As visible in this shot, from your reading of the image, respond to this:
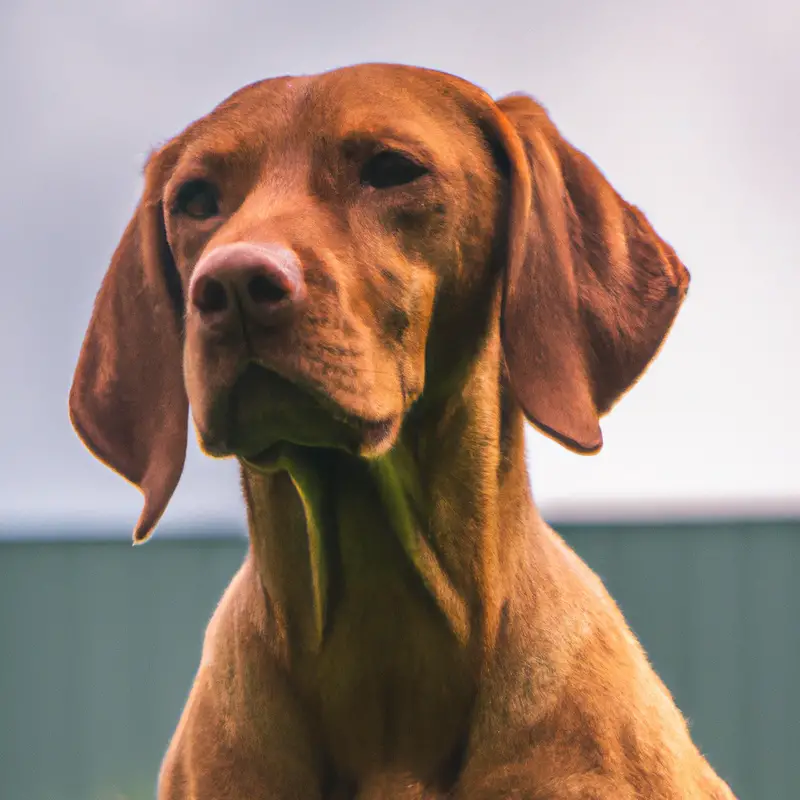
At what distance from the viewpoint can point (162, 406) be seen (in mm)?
1908

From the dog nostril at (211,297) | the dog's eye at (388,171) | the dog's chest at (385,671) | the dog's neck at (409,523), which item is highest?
the dog's eye at (388,171)

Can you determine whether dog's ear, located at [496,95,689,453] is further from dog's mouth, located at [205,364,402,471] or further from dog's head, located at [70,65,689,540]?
dog's mouth, located at [205,364,402,471]

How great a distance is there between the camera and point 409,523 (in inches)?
69.4

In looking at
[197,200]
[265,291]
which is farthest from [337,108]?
[265,291]

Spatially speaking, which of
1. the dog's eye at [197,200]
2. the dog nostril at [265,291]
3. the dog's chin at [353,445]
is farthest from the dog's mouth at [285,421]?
the dog's eye at [197,200]

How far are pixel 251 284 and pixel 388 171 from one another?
39 centimetres

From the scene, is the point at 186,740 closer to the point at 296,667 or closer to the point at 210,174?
the point at 296,667

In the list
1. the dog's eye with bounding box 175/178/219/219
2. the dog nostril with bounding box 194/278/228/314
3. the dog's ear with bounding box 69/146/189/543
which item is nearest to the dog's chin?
the dog nostril with bounding box 194/278/228/314

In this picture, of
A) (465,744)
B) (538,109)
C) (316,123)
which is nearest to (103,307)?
(316,123)

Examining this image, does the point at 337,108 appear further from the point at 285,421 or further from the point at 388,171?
the point at 285,421

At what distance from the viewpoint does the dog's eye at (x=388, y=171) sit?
1623 mm

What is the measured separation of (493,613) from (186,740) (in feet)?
2.15

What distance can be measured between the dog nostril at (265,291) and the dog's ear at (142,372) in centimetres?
56

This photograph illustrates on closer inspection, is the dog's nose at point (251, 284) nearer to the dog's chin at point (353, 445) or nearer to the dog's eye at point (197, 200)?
the dog's chin at point (353, 445)
